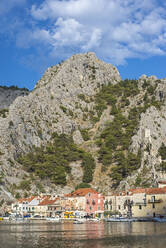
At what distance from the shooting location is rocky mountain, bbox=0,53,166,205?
133m

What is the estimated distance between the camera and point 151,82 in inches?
7726

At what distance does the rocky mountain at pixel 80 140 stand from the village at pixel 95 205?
28.5 ft

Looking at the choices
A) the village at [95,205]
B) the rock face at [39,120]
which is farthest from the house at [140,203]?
the rock face at [39,120]

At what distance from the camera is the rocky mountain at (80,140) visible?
133 m

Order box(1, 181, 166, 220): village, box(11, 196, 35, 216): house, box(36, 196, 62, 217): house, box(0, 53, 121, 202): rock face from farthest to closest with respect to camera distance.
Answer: box(0, 53, 121, 202): rock face, box(11, 196, 35, 216): house, box(36, 196, 62, 217): house, box(1, 181, 166, 220): village

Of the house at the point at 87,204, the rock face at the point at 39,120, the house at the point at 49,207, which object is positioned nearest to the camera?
the house at the point at 87,204

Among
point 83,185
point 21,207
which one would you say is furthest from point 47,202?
point 83,185

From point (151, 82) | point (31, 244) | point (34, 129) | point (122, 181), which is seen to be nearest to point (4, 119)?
point (34, 129)

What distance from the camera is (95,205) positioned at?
111m

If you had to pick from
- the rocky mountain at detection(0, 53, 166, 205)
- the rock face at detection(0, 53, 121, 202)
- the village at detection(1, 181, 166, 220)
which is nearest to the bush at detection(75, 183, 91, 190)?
the rocky mountain at detection(0, 53, 166, 205)

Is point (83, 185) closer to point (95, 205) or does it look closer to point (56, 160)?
point (56, 160)

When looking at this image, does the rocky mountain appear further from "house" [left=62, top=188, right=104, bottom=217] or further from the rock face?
"house" [left=62, top=188, right=104, bottom=217]

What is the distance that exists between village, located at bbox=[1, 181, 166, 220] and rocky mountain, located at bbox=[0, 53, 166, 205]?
8678 mm

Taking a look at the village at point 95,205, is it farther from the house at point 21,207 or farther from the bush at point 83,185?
the bush at point 83,185
